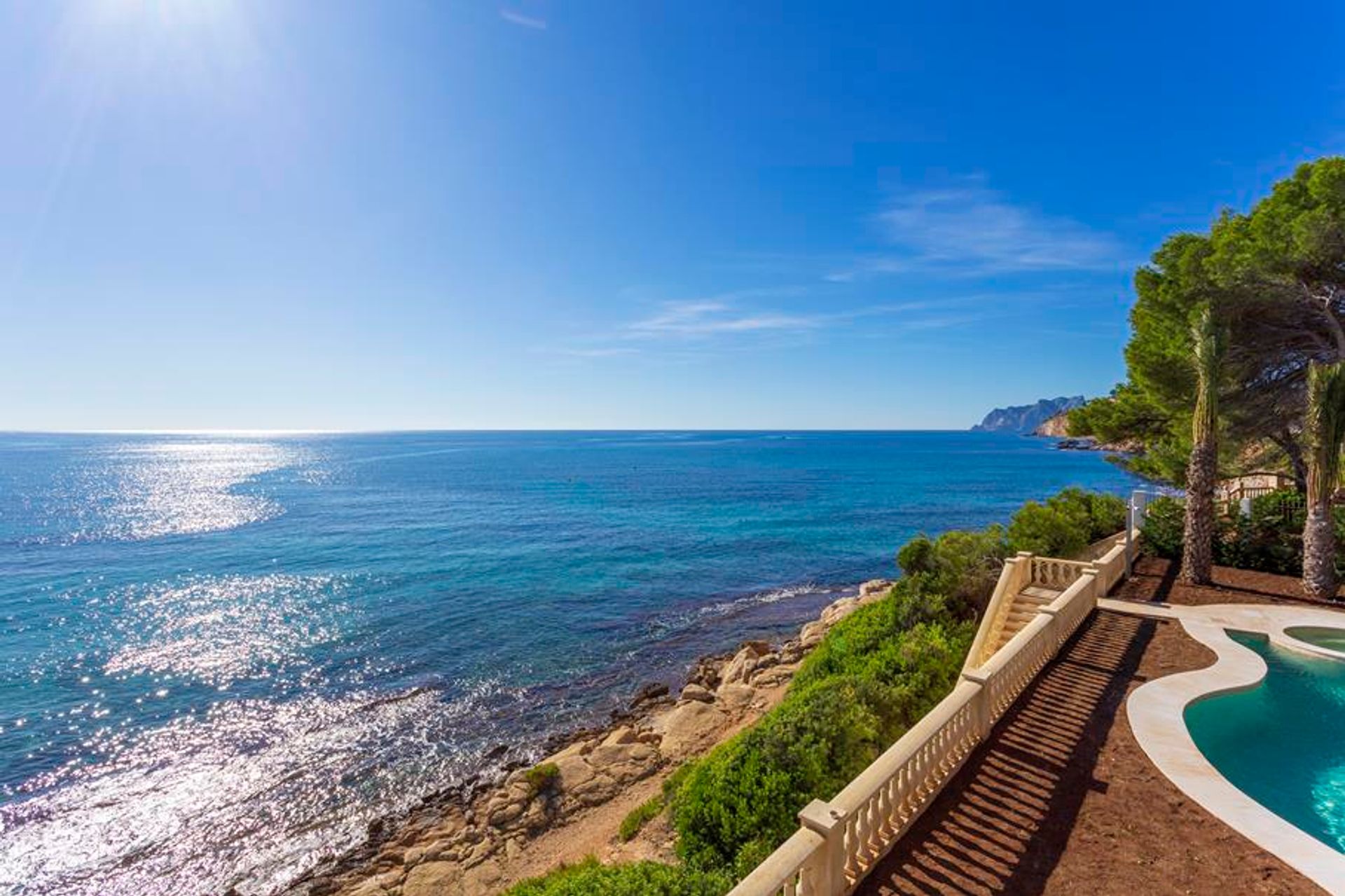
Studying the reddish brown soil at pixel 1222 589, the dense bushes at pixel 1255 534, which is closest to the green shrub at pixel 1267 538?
the dense bushes at pixel 1255 534

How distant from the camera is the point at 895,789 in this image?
22.9ft

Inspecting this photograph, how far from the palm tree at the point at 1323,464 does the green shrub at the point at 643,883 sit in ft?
62.2

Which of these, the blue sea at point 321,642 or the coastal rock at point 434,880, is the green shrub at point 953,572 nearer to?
the blue sea at point 321,642

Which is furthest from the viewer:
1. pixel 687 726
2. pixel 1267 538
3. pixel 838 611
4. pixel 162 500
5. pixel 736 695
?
pixel 162 500

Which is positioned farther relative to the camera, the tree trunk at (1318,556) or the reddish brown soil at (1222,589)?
the reddish brown soil at (1222,589)

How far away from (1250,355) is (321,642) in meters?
36.5

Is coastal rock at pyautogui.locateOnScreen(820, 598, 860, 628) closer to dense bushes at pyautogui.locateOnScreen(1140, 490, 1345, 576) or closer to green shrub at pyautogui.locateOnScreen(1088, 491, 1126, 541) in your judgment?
green shrub at pyautogui.locateOnScreen(1088, 491, 1126, 541)

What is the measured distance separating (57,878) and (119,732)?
6745 mm

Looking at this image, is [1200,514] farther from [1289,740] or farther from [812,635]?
[812,635]

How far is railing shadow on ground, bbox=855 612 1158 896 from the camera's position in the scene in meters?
6.23

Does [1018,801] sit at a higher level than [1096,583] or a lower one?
lower

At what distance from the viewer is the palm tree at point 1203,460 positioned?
54.0 feet

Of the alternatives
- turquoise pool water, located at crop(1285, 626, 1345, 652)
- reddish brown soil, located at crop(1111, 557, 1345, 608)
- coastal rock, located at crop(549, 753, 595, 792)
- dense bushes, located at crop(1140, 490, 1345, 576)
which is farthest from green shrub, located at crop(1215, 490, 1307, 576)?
coastal rock, located at crop(549, 753, 595, 792)

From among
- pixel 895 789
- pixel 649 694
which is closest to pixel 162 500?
pixel 649 694
